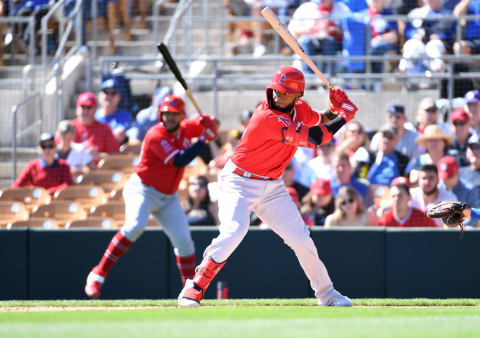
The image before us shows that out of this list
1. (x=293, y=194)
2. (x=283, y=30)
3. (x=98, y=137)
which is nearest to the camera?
(x=283, y=30)

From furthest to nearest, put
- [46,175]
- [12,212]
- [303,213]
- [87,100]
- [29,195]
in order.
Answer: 1. [87,100]
2. [46,175]
3. [29,195]
4. [12,212]
5. [303,213]

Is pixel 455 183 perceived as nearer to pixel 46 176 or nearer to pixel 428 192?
pixel 428 192

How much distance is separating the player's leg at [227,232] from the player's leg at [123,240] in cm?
189

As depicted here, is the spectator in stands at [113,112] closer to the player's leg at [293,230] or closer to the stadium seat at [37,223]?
the stadium seat at [37,223]

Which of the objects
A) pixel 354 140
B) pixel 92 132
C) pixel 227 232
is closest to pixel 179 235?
pixel 227 232

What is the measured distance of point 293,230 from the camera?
7469 mm

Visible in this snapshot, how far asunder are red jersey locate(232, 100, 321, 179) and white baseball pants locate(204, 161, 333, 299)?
100 mm

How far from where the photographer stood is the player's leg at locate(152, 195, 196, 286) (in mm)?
9398

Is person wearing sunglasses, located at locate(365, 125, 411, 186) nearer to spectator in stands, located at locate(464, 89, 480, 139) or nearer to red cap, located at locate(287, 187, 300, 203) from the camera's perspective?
spectator in stands, located at locate(464, 89, 480, 139)

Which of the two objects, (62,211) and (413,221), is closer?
(413,221)

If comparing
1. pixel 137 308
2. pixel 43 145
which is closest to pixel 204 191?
pixel 43 145

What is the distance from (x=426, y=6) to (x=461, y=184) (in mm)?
3588

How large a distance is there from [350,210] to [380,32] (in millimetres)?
3840

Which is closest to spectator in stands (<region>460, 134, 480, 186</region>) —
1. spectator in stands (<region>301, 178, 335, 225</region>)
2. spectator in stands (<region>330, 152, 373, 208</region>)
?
spectator in stands (<region>330, 152, 373, 208</region>)
